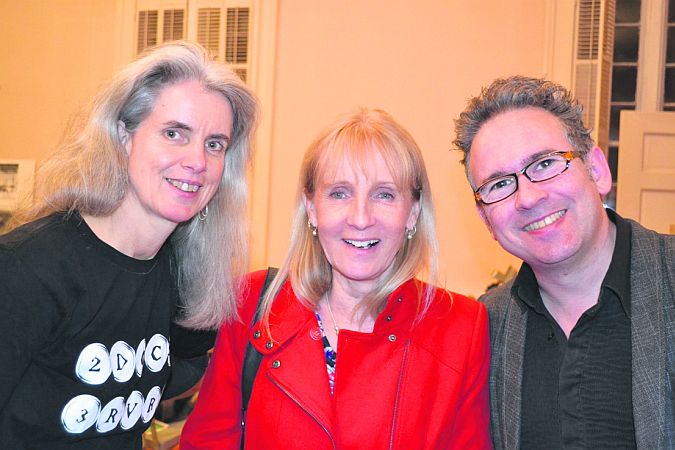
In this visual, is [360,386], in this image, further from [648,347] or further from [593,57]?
[593,57]

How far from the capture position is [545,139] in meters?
1.85

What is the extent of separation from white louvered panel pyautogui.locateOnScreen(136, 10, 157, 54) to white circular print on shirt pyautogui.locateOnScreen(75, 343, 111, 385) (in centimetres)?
497

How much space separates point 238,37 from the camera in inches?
232

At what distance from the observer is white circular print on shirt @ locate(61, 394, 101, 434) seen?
5.23 ft

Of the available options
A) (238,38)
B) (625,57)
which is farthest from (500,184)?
(625,57)

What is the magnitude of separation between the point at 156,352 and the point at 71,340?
0.92 ft

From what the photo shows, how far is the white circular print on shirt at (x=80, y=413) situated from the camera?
5.23 feet

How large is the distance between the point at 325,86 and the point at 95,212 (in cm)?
426

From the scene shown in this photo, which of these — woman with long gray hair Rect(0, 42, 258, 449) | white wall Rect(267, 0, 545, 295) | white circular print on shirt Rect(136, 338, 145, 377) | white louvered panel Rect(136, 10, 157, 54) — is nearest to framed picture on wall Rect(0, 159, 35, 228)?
white louvered panel Rect(136, 10, 157, 54)

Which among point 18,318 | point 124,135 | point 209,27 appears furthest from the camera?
point 209,27

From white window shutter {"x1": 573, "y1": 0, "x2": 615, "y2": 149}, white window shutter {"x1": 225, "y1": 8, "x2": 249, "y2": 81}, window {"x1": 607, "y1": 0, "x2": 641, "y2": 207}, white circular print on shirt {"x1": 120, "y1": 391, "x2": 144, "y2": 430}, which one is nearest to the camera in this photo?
white circular print on shirt {"x1": 120, "y1": 391, "x2": 144, "y2": 430}

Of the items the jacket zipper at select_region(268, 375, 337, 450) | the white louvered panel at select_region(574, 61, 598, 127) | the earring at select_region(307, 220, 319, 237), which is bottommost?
the jacket zipper at select_region(268, 375, 337, 450)

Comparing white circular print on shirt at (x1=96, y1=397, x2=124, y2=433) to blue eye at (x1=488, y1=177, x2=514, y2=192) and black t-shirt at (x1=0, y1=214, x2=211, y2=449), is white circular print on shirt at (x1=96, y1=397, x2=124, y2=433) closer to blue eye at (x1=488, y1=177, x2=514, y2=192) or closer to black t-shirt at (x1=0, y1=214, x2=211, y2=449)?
black t-shirt at (x1=0, y1=214, x2=211, y2=449)

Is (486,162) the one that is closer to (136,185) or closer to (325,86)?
(136,185)
